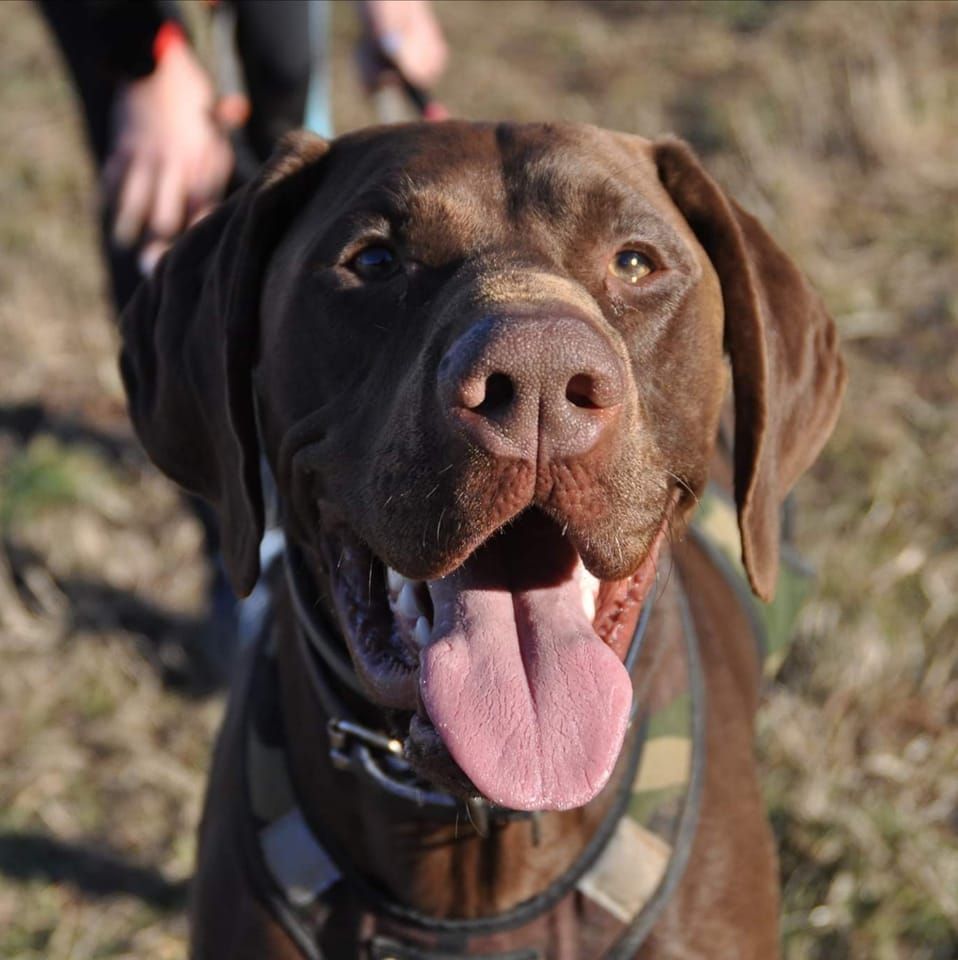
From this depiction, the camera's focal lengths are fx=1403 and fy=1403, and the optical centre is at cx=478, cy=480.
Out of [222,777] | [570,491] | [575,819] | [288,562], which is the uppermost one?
[570,491]

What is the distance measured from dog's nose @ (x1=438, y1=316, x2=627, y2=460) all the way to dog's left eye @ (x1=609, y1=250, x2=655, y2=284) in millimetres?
428

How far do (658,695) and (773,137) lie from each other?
4766 millimetres

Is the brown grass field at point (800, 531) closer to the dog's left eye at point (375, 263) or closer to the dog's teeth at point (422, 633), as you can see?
the dog's teeth at point (422, 633)

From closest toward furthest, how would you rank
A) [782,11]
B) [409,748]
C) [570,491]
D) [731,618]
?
[570,491], [409,748], [731,618], [782,11]

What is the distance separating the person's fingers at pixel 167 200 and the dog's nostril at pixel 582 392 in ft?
5.70

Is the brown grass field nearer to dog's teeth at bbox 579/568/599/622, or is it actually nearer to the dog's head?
the dog's head

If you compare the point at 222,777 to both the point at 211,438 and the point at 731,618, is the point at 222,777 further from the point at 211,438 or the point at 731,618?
the point at 731,618

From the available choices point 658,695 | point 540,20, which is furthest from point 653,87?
point 658,695

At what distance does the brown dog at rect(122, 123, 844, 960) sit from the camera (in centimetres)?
212

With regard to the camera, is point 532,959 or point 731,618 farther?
point 731,618

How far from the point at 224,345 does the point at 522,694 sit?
88 cm

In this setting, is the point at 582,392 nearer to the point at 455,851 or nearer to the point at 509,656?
the point at 509,656

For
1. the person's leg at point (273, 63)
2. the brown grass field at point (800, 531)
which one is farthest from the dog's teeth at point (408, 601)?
the person's leg at point (273, 63)

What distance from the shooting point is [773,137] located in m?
6.81
